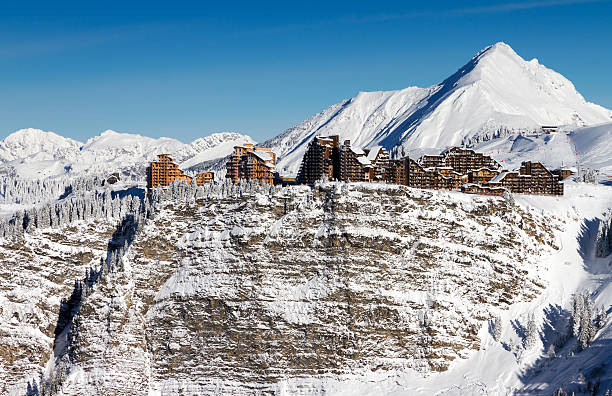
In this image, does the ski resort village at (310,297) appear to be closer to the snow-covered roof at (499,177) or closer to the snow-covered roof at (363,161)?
the snow-covered roof at (499,177)

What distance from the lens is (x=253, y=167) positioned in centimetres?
18638

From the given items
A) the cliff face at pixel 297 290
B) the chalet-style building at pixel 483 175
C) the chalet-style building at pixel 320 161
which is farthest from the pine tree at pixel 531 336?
the chalet-style building at pixel 320 161

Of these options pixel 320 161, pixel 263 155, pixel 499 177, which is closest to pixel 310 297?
pixel 320 161

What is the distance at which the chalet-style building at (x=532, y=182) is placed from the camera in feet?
569

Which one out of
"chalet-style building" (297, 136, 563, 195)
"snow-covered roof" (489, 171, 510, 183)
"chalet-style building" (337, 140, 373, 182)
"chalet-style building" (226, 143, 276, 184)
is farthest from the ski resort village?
"chalet-style building" (226, 143, 276, 184)

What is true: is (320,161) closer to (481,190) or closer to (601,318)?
(481,190)

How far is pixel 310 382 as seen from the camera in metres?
137

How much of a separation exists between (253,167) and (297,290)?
52.9 meters

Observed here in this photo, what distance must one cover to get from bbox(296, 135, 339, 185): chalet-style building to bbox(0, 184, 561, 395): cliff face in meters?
24.7

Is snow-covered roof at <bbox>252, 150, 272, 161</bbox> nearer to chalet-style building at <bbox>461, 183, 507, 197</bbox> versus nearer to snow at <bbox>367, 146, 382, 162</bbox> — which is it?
snow at <bbox>367, 146, 382, 162</bbox>

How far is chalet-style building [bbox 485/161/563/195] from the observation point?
173 m

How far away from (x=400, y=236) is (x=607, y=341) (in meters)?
45.1

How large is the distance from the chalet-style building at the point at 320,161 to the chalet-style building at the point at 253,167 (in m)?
11.3

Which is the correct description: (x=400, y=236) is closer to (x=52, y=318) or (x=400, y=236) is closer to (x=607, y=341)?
(x=607, y=341)
